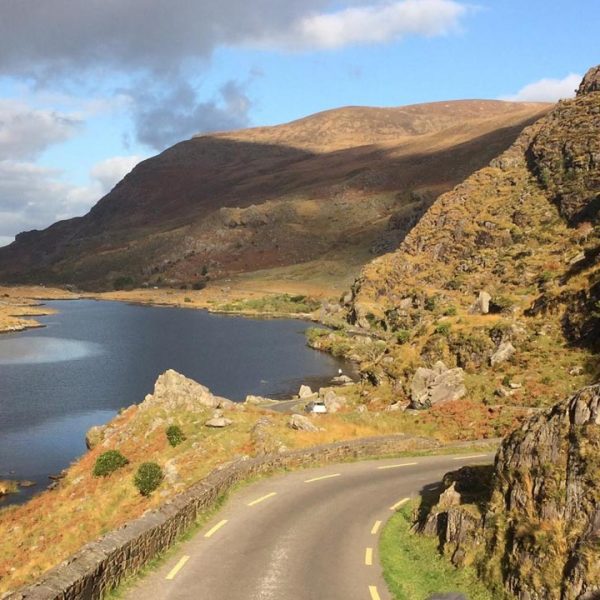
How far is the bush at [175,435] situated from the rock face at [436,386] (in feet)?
55.1

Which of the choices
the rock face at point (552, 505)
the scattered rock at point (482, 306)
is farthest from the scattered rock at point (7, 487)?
the scattered rock at point (482, 306)

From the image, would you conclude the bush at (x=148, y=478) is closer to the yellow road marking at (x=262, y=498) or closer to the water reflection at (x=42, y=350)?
the yellow road marking at (x=262, y=498)

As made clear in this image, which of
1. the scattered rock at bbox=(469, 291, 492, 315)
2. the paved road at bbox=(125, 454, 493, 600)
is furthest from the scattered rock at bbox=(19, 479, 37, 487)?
the scattered rock at bbox=(469, 291, 492, 315)

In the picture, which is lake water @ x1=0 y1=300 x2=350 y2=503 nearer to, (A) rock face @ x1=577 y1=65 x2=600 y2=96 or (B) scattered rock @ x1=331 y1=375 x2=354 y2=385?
(B) scattered rock @ x1=331 y1=375 x2=354 y2=385

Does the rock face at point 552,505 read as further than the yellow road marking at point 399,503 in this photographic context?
No

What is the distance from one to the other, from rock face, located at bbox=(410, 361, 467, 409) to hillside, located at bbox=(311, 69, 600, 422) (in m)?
0.09

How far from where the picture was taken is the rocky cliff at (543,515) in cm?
1470

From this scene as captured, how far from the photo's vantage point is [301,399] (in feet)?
217

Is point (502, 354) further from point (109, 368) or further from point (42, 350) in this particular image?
point (42, 350)

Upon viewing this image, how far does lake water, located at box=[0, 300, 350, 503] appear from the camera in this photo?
56719 mm

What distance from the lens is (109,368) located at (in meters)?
91.2

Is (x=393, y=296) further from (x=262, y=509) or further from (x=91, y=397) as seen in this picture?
(x=262, y=509)

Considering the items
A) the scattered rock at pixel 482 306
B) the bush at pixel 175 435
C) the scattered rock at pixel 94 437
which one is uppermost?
the scattered rock at pixel 482 306

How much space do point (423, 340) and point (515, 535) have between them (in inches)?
1565
